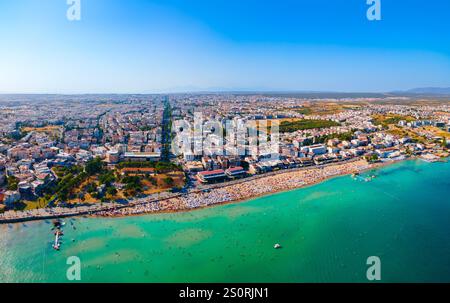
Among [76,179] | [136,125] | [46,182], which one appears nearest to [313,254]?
[76,179]

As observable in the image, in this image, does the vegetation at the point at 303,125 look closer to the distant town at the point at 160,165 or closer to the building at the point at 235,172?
the distant town at the point at 160,165

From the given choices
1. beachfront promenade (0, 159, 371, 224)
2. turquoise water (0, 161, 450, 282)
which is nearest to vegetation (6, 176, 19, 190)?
beachfront promenade (0, 159, 371, 224)

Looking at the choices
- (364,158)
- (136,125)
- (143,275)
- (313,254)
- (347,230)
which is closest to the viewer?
(143,275)

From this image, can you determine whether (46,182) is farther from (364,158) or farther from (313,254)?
(364,158)

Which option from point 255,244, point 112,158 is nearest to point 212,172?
point 255,244

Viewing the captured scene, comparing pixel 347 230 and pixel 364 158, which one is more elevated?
pixel 364 158

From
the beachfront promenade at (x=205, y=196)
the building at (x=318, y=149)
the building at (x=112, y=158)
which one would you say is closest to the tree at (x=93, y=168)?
the building at (x=112, y=158)

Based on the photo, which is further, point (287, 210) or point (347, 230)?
point (287, 210)
